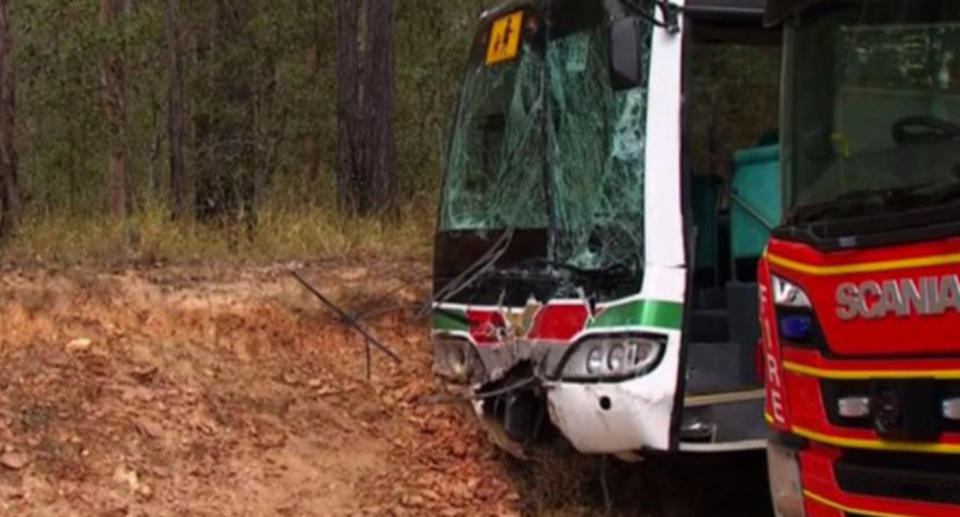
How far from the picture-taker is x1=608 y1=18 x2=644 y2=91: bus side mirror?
5.40m

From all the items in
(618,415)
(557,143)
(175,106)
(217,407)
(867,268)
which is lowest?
(217,407)

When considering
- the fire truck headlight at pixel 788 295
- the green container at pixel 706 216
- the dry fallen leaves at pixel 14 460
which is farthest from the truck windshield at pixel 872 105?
the dry fallen leaves at pixel 14 460

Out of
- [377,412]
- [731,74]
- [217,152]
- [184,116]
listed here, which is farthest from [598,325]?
[184,116]

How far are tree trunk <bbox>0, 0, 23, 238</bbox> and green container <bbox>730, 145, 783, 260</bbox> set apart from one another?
17.8ft

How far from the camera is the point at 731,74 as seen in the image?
661 centimetres

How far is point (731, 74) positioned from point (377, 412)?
2808 mm

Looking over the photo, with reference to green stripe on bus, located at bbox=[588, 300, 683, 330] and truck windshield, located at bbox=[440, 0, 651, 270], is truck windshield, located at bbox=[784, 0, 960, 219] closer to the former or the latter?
green stripe on bus, located at bbox=[588, 300, 683, 330]

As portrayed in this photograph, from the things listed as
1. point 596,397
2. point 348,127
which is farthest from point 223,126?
point 596,397

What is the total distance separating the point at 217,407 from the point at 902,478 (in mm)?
4157

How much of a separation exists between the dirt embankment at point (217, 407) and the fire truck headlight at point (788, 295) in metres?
2.86

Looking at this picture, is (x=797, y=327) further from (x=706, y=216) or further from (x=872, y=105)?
(x=706, y=216)

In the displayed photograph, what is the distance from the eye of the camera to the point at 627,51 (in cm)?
541

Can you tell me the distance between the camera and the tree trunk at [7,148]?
30.9ft

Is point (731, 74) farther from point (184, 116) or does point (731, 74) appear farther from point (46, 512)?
point (184, 116)
